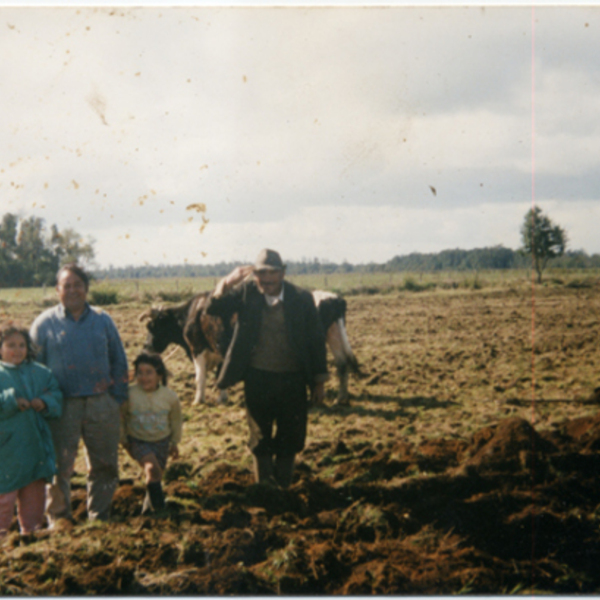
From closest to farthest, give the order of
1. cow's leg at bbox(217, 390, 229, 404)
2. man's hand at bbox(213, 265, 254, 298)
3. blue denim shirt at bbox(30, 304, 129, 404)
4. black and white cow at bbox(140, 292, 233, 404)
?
blue denim shirt at bbox(30, 304, 129, 404) → man's hand at bbox(213, 265, 254, 298) → cow's leg at bbox(217, 390, 229, 404) → black and white cow at bbox(140, 292, 233, 404)

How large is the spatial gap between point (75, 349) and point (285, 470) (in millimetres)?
1715

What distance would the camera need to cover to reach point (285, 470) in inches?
155

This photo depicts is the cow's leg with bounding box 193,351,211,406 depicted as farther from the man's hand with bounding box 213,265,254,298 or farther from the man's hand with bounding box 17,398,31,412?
→ the man's hand with bounding box 17,398,31,412

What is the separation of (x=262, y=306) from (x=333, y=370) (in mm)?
3092

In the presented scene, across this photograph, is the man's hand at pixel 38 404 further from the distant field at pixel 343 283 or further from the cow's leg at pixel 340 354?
the cow's leg at pixel 340 354

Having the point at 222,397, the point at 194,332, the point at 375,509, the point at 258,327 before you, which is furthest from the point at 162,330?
the point at 375,509

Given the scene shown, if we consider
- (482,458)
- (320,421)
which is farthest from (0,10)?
(482,458)

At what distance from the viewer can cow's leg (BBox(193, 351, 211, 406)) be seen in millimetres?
5684

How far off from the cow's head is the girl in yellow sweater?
204 centimetres

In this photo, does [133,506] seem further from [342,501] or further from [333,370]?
[333,370]

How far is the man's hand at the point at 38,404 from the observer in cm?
322

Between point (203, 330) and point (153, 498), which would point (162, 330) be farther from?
point (153, 498)

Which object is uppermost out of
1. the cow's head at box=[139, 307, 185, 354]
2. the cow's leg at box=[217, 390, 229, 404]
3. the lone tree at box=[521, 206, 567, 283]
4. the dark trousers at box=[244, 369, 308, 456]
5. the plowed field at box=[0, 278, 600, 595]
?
the lone tree at box=[521, 206, 567, 283]

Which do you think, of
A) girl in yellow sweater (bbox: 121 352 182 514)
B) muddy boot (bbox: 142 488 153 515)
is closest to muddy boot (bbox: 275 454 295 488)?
girl in yellow sweater (bbox: 121 352 182 514)
